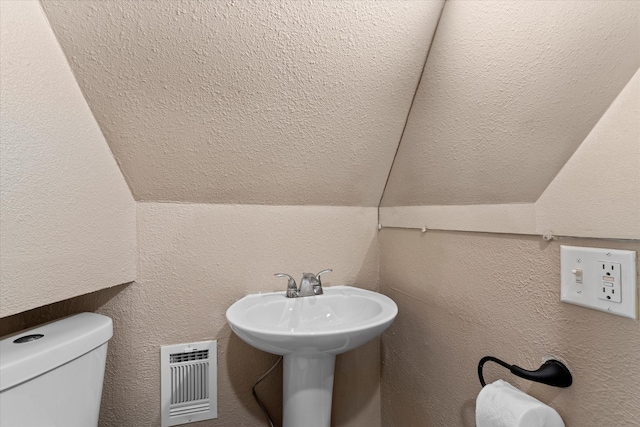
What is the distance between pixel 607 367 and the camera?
2.30ft

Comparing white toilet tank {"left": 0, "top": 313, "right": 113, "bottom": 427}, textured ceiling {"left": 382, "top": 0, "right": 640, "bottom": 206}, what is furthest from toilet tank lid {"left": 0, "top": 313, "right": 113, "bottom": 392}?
textured ceiling {"left": 382, "top": 0, "right": 640, "bottom": 206}

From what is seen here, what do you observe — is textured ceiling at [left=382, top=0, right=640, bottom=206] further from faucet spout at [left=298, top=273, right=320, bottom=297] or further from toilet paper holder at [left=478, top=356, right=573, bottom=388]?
faucet spout at [left=298, top=273, right=320, bottom=297]

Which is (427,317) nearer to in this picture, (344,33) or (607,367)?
(607,367)

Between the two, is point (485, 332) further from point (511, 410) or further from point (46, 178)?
point (46, 178)

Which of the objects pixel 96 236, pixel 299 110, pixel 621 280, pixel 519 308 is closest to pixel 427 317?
pixel 519 308

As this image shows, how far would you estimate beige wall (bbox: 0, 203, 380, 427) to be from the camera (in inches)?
49.5

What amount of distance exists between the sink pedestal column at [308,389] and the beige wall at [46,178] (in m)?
0.69

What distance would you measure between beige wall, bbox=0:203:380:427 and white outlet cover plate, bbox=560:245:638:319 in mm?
872

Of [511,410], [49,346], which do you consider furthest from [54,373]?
[511,410]

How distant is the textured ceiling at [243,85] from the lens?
92cm

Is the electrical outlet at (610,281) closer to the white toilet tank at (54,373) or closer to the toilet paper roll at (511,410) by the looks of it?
the toilet paper roll at (511,410)

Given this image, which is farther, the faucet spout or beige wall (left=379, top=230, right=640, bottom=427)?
the faucet spout

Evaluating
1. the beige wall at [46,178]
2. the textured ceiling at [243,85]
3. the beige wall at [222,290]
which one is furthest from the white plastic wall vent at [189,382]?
the textured ceiling at [243,85]

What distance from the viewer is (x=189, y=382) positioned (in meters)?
1.31
